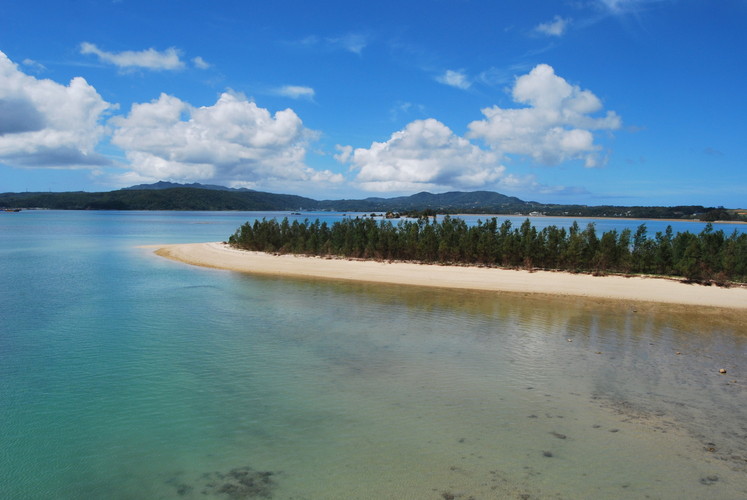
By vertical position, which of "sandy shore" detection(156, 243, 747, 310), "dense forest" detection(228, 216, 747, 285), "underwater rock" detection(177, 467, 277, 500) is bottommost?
"underwater rock" detection(177, 467, 277, 500)

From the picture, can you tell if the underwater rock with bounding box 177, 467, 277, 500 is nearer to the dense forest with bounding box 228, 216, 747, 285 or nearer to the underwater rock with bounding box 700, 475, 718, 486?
the underwater rock with bounding box 700, 475, 718, 486

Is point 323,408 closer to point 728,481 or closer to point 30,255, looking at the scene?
point 728,481

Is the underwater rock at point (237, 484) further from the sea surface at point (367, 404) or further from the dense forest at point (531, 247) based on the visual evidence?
the dense forest at point (531, 247)

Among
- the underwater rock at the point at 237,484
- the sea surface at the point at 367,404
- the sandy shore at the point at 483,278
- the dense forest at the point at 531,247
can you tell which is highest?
the dense forest at the point at 531,247

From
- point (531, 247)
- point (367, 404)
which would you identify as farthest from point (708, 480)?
point (531, 247)

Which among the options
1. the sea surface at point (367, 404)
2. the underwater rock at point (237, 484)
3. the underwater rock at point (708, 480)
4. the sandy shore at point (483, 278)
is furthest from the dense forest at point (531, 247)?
the underwater rock at point (237, 484)

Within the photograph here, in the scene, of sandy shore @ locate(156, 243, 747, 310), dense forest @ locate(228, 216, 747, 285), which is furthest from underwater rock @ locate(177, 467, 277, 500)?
dense forest @ locate(228, 216, 747, 285)

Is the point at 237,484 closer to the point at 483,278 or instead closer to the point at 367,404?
the point at 367,404
